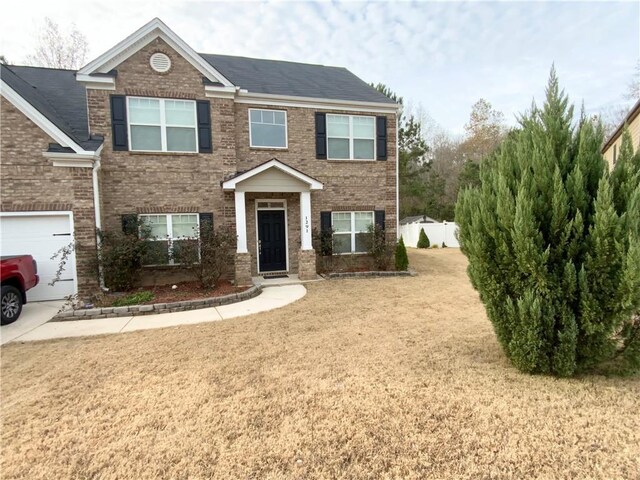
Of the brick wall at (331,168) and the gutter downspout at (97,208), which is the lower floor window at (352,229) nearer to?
the brick wall at (331,168)

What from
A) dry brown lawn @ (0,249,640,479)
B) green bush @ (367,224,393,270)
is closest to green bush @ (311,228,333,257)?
green bush @ (367,224,393,270)

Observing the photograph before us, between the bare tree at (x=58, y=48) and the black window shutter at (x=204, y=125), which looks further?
the bare tree at (x=58, y=48)

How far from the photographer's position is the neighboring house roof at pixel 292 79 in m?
11.2

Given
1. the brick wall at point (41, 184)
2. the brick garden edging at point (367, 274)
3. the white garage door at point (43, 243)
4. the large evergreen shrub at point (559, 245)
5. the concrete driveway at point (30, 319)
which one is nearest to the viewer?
the large evergreen shrub at point (559, 245)

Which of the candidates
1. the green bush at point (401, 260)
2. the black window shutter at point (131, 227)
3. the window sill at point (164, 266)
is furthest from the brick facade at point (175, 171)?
the green bush at point (401, 260)

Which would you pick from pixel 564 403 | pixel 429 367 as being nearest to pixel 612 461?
pixel 564 403

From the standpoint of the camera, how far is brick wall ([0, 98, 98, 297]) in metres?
7.80

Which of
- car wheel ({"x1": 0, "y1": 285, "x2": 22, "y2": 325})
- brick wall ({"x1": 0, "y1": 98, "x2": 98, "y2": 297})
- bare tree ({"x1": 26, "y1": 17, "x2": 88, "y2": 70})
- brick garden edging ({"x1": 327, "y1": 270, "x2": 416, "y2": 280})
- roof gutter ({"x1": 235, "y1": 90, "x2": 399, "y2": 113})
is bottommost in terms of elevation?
brick garden edging ({"x1": 327, "y1": 270, "x2": 416, "y2": 280})

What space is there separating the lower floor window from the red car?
8253 millimetres

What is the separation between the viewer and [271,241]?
11250 millimetres

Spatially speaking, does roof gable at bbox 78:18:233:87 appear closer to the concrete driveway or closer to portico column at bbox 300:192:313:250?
portico column at bbox 300:192:313:250

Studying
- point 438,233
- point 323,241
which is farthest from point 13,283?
point 438,233

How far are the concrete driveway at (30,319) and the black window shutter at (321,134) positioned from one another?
8.43 m

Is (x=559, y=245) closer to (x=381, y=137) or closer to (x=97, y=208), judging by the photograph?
(x=381, y=137)
